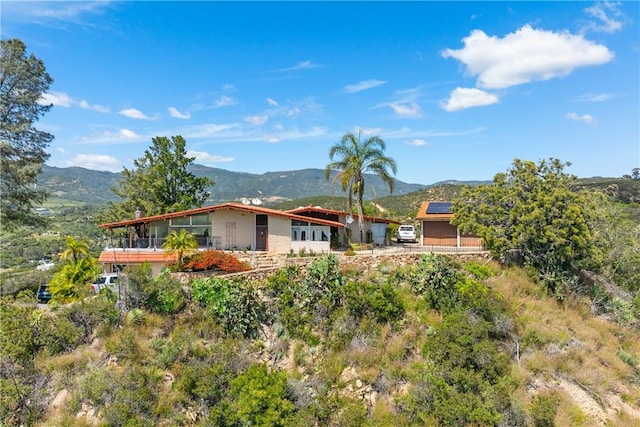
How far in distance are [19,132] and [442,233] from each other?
27.8m

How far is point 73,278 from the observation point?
1809 centimetres

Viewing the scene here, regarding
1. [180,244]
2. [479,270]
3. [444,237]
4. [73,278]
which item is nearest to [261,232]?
[180,244]

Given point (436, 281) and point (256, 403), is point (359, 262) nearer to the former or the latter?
point (436, 281)

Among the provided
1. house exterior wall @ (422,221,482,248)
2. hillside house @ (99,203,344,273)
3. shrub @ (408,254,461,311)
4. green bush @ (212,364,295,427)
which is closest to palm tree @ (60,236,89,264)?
hillside house @ (99,203,344,273)

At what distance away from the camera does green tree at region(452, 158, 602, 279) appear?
20500 millimetres

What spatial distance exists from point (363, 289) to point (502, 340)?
654cm

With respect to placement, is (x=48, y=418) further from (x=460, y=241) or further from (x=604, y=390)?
(x=460, y=241)

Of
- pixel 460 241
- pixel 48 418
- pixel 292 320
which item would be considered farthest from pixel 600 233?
pixel 48 418

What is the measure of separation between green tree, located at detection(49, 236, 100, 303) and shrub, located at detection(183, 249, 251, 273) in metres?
4.35

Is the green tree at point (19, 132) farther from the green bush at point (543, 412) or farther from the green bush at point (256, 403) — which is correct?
the green bush at point (543, 412)

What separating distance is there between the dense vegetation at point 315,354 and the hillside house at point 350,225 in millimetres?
9319

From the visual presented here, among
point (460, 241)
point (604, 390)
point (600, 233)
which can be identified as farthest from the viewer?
point (460, 241)

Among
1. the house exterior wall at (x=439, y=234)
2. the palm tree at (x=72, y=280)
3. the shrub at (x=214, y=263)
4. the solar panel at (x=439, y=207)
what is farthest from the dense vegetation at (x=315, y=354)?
the solar panel at (x=439, y=207)

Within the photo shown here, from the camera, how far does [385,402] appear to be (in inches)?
580
